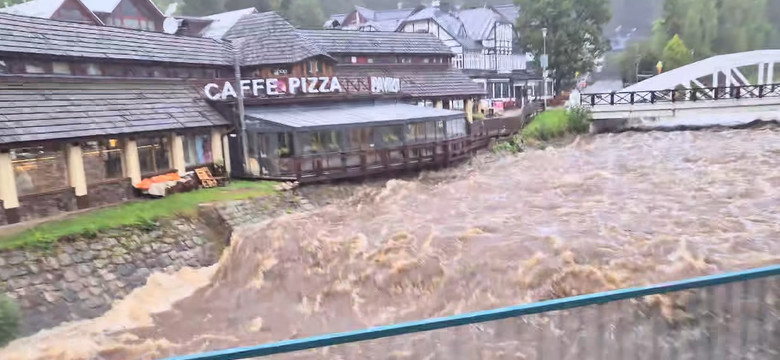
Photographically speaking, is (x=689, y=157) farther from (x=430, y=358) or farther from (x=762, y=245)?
(x=430, y=358)

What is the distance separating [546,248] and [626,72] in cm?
→ 5895

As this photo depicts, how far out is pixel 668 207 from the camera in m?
17.4

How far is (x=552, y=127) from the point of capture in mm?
38000

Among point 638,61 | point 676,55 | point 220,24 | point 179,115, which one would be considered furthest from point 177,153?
point 638,61

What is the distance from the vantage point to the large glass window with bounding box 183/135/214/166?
23.6m

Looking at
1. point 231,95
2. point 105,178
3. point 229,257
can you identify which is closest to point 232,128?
point 231,95

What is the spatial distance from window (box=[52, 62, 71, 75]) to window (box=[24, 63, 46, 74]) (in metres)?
0.48

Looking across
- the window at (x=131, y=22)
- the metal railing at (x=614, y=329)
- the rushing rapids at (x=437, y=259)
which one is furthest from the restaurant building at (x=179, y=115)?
the metal railing at (x=614, y=329)

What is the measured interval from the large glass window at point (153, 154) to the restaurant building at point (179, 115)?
0.13 feet

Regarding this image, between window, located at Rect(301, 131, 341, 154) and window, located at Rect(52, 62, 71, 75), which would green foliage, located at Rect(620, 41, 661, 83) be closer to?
window, located at Rect(301, 131, 341, 154)

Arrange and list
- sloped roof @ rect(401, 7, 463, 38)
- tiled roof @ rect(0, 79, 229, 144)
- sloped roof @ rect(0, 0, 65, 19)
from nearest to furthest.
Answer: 1. tiled roof @ rect(0, 79, 229, 144)
2. sloped roof @ rect(0, 0, 65, 19)
3. sloped roof @ rect(401, 7, 463, 38)

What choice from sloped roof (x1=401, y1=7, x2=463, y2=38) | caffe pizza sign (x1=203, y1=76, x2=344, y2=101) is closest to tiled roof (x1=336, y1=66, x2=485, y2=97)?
caffe pizza sign (x1=203, y1=76, x2=344, y2=101)

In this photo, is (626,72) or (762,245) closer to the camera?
(762,245)

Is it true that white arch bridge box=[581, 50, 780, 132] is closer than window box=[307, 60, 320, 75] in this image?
No
